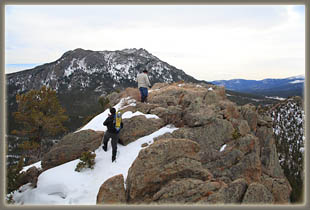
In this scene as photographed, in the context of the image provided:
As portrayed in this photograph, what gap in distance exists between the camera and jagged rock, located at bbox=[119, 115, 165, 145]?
14.3 metres

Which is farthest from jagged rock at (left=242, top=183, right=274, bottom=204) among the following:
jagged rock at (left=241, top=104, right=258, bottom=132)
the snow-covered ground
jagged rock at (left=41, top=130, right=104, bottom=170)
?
jagged rock at (left=241, top=104, right=258, bottom=132)

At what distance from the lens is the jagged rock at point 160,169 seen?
1002 cm

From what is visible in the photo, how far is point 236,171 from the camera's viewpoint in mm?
13102

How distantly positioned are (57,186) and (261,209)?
10.2m

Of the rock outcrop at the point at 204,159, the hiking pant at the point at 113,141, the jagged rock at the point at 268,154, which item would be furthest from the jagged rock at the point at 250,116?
the hiking pant at the point at 113,141

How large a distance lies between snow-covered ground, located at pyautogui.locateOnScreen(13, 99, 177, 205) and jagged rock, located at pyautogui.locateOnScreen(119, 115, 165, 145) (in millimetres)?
805

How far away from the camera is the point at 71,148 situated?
13.6m

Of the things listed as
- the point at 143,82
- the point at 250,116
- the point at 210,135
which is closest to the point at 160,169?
the point at 210,135

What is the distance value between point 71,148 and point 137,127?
4969 mm

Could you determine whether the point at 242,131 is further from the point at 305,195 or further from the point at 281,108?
the point at 281,108

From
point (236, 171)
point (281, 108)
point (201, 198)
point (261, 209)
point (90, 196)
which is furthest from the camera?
point (281, 108)

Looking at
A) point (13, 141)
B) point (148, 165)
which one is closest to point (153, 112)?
point (148, 165)

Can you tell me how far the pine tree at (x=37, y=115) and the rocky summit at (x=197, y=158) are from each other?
52.6 feet

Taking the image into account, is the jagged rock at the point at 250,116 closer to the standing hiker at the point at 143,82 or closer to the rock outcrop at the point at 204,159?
the rock outcrop at the point at 204,159
